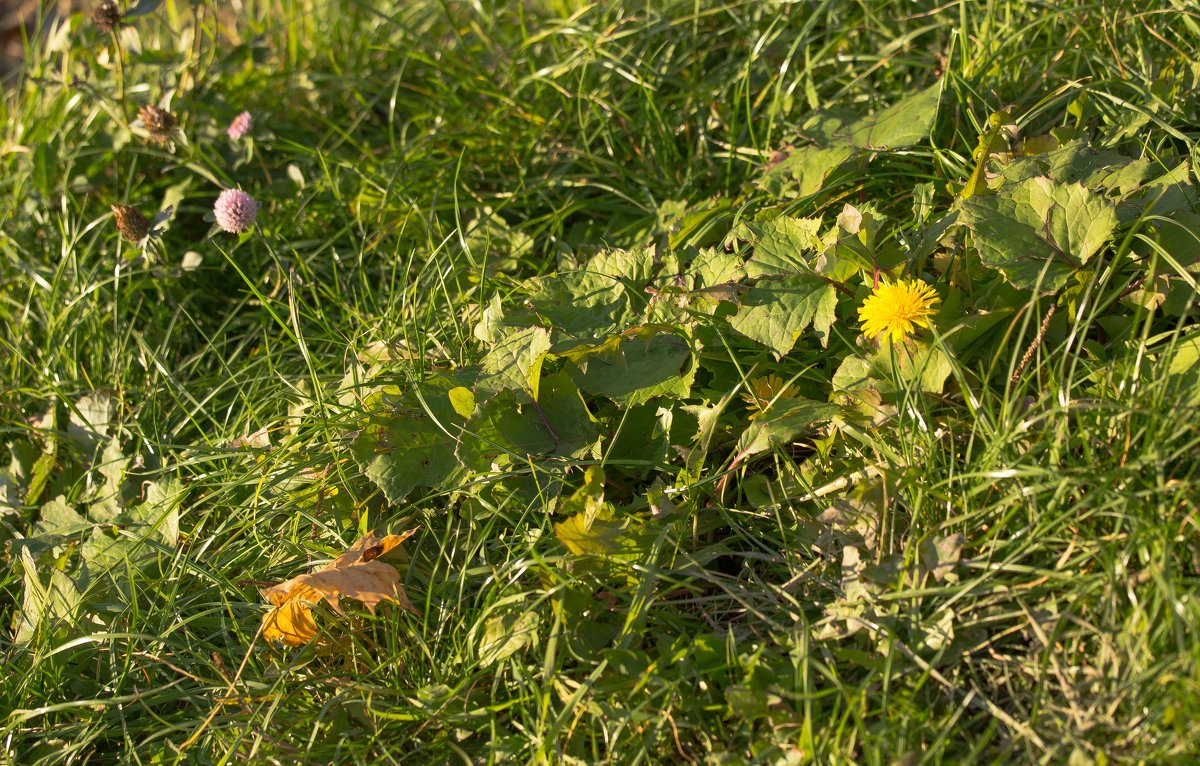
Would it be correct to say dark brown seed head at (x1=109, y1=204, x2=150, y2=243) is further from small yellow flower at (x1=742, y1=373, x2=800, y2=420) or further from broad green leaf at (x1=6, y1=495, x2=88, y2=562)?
small yellow flower at (x1=742, y1=373, x2=800, y2=420)

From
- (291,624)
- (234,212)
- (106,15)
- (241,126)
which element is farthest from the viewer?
(241,126)

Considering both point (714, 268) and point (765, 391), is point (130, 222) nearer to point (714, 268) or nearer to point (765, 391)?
point (714, 268)

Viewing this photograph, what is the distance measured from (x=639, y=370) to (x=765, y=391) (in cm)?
26

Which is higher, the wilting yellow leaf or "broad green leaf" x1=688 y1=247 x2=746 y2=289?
"broad green leaf" x1=688 y1=247 x2=746 y2=289

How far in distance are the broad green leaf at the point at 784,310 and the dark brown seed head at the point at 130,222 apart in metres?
1.75

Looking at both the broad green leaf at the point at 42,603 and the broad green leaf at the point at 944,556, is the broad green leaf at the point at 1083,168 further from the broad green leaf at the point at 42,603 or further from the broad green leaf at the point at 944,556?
the broad green leaf at the point at 42,603

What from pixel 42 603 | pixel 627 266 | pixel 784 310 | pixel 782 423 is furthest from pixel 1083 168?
pixel 42 603

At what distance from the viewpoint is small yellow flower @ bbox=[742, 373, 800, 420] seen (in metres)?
1.70

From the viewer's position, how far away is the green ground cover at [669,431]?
1.36m

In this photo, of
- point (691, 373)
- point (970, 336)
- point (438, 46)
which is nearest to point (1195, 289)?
point (970, 336)

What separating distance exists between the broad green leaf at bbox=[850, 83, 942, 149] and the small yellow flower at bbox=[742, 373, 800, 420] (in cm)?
72

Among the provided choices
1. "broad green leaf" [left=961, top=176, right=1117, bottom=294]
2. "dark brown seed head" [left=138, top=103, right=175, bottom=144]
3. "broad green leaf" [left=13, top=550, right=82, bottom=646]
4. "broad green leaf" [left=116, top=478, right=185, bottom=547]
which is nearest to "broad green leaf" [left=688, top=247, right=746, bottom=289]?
"broad green leaf" [left=961, top=176, right=1117, bottom=294]

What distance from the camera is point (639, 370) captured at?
1.75 m

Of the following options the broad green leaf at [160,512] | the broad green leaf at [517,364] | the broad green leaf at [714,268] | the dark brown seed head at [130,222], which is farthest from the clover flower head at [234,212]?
the broad green leaf at [714,268]
